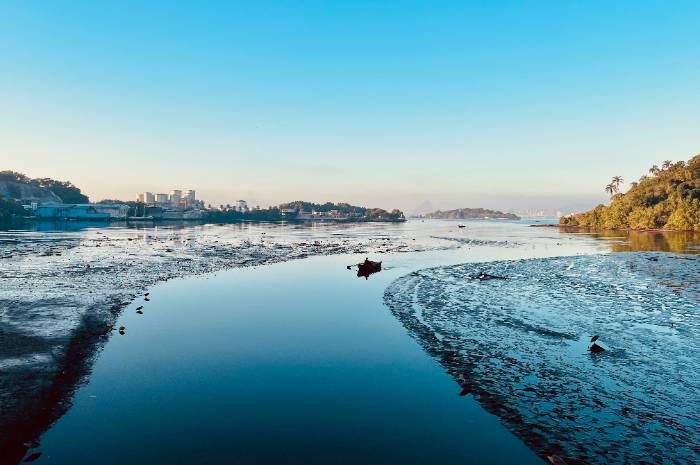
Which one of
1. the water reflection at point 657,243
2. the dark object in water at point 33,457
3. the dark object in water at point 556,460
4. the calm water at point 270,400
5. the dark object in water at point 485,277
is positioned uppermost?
the water reflection at point 657,243

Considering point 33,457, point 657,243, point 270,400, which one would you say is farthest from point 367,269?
point 657,243

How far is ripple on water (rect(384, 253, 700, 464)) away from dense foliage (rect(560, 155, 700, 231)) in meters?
110

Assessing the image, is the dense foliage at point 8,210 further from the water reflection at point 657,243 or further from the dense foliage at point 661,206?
the dense foliage at point 661,206

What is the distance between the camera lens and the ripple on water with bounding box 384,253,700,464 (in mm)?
10281

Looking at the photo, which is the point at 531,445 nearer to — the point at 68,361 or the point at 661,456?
the point at 661,456

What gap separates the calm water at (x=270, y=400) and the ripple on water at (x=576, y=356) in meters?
1.24

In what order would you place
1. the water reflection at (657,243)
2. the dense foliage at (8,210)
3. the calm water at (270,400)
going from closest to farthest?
the calm water at (270,400), the water reflection at (657,243), the dense foliage at (8,210)

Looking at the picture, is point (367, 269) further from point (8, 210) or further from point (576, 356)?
point (8, 210)

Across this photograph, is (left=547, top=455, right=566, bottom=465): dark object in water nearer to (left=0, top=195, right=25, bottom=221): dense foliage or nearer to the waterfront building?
(left=0, top=195, right=25, bottom=221): dense foliage

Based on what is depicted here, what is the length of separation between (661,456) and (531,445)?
292 cm

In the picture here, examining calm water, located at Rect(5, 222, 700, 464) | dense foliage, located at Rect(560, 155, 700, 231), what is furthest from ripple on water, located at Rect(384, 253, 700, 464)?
dense foliage, located at Rect(560, 155, 700, 231)

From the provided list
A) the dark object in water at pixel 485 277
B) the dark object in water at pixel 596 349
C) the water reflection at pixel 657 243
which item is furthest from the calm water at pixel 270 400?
the water reflection at pixel 657 243

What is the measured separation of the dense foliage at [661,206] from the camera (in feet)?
386

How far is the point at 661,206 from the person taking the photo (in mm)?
132375
